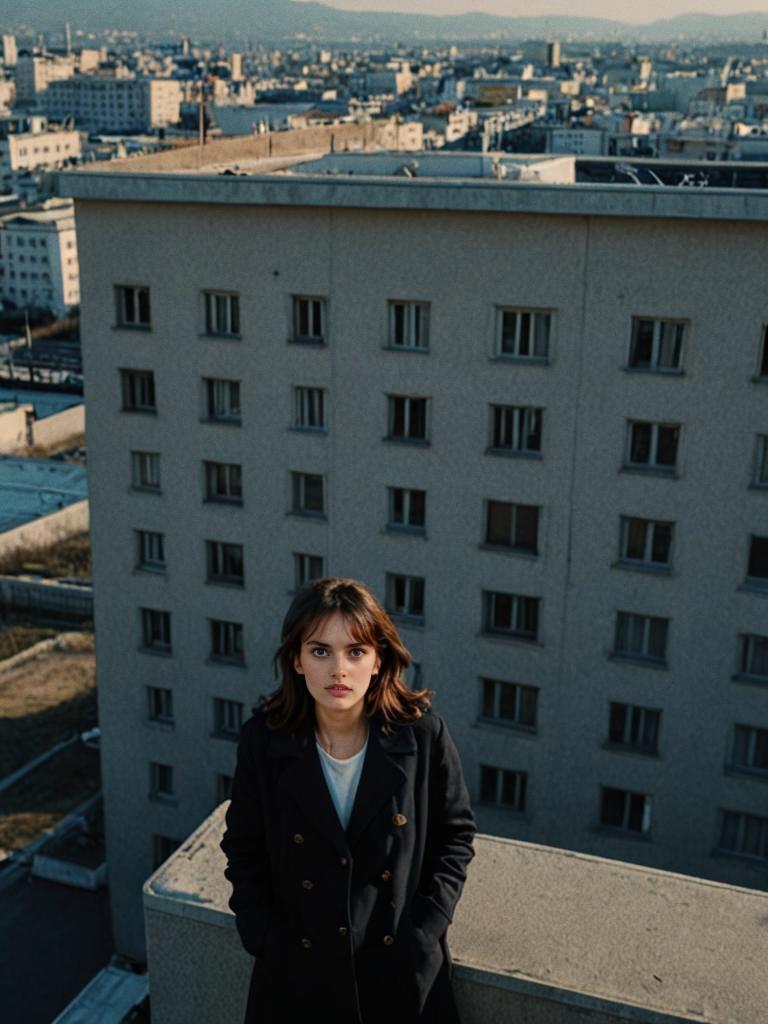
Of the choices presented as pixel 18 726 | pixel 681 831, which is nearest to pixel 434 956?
pixel 681 831

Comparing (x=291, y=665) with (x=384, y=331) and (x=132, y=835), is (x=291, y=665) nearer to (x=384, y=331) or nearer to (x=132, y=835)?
(x=384, y=331)

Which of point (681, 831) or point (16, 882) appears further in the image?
point (16, 882)

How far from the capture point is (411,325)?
20297mm

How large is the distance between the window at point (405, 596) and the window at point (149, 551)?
16.0 ft

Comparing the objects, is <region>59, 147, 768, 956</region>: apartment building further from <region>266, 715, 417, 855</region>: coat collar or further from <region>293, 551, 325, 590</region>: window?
<region>266, 715, 417, 855</region>: coat collar

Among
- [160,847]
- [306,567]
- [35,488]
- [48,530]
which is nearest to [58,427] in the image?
[35,488]

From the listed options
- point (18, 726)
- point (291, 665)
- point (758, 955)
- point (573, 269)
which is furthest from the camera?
point (18, 726)

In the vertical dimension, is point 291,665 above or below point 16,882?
above

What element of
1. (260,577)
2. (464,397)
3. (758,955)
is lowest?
(260,577)

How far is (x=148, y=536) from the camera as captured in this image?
23.8 m

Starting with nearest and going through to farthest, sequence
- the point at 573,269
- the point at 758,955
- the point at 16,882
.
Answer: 1. the point at 758,955
2. the point at 573,269
3. the point at 16,882

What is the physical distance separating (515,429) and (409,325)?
252 cm

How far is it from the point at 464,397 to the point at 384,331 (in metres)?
1.78

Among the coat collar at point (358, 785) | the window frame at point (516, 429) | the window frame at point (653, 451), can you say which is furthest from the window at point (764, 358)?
the coat collar at point (358, 785)
